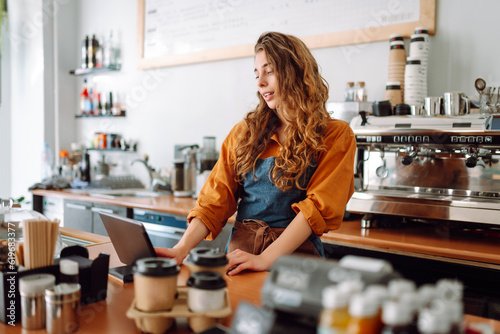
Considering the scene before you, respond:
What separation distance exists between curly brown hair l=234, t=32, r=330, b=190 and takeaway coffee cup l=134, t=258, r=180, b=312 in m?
0.78

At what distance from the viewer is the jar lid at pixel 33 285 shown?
910 millimetres

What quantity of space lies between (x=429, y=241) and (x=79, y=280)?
1461 mm

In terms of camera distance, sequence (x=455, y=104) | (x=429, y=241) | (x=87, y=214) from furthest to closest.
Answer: (x=87, y=214)
(x=455, y=104)
(x=429, y=241)

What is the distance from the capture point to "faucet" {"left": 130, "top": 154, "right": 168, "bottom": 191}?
11.9 ft

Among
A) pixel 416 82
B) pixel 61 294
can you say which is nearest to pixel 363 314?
pixel 61 294

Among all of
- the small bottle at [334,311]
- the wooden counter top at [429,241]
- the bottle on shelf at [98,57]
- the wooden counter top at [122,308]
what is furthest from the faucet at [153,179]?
the small bottle at [334,311]

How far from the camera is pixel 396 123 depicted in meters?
2.06

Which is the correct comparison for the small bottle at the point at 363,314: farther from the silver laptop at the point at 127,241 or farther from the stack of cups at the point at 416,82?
the stack of cups at the point at 416,82

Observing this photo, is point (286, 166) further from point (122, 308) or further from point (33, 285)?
point (33, 285)

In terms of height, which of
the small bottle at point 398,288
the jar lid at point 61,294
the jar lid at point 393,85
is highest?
the jar lid at point 393,85

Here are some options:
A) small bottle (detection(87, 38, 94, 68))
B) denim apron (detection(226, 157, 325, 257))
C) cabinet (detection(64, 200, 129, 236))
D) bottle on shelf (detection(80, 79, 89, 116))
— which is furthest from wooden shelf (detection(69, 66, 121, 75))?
denim apron (detection(226, 157, 325, 257))

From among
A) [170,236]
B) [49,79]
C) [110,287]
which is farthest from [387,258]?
[49,79]

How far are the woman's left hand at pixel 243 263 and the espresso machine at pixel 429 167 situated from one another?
0.93 metres

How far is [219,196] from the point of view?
1635mm
